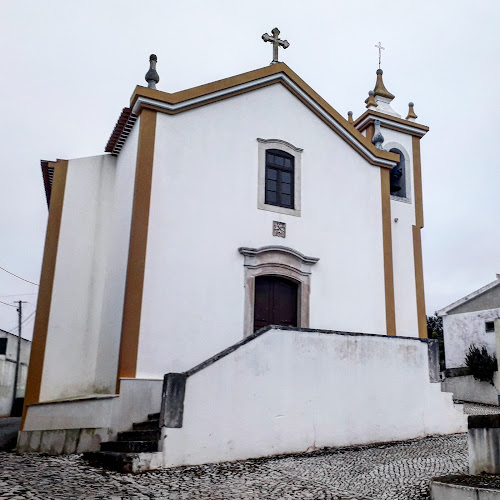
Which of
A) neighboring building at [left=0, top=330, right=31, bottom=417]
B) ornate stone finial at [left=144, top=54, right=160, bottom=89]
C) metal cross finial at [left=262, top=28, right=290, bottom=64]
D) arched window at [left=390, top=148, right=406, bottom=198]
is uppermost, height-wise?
metal cross finial at [left=262, top=28, right=290, bottom=64]

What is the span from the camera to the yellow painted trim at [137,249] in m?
8.64

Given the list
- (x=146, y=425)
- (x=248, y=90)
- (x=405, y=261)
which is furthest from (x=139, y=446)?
(x=405, y=261)

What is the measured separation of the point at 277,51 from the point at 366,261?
472cm

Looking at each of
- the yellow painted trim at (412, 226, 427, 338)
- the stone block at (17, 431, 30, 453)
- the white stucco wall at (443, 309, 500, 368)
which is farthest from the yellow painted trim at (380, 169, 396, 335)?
the white stucco wall at (443, 309, 500, 368)

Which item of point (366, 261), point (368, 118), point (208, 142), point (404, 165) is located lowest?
point (366, 261)

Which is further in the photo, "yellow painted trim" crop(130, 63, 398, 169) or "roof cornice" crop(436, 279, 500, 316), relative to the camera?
"roof cornice" crop(436, 279, 500, 316)

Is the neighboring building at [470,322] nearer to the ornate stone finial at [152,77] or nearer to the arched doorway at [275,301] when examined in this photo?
the arched doorway at [275,301]

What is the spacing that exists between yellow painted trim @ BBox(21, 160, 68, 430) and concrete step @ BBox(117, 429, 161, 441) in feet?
8.66

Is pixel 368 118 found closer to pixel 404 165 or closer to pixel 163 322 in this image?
pixel 404 165

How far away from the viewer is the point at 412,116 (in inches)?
A: 579

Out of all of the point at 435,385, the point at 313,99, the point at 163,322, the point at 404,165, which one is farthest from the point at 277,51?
the point at 435,385

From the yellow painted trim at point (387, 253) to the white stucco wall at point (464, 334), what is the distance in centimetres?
883

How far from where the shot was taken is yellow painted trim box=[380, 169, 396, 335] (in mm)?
10953

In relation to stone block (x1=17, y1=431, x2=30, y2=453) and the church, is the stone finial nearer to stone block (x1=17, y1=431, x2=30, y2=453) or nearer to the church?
the church
